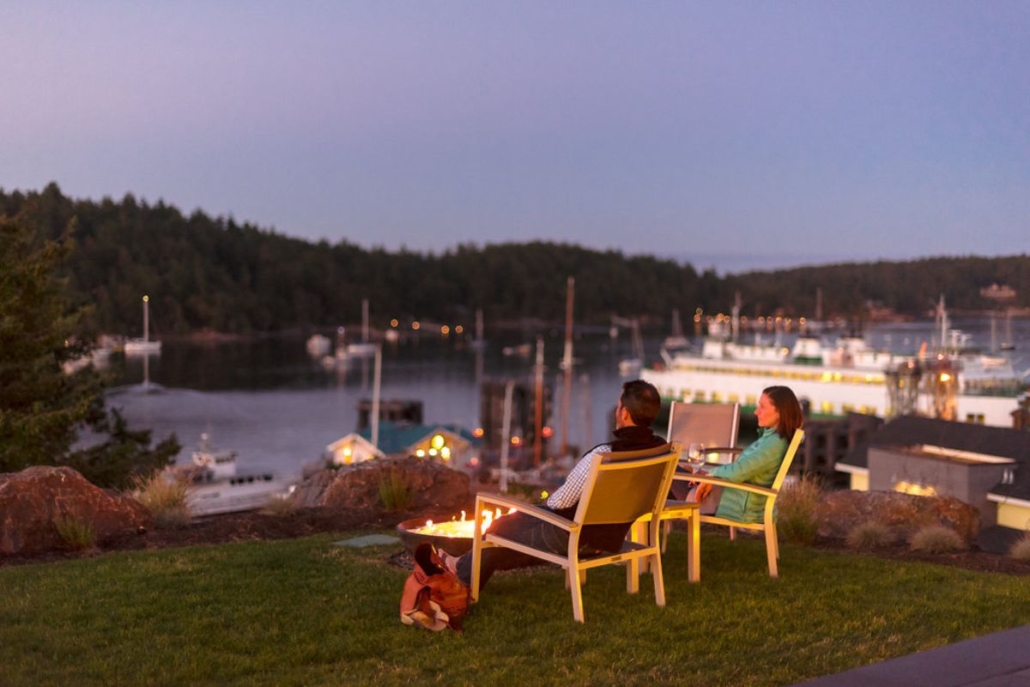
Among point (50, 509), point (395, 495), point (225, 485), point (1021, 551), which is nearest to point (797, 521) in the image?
point (1021, 551)

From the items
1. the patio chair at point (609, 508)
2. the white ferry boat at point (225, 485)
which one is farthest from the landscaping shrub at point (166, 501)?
the white ferry boat at point (225, 485)

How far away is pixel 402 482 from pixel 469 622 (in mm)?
3306

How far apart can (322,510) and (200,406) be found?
28138 millimetres

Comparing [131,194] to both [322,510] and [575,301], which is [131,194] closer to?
[575,301]

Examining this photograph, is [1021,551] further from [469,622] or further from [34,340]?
[34,340]

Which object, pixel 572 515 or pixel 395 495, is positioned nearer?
pixel 572 515

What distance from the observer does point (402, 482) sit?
24.2 feet

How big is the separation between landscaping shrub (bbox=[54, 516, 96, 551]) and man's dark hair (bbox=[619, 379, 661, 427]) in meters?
3.21

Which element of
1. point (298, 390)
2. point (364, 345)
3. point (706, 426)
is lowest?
point (298, 390)

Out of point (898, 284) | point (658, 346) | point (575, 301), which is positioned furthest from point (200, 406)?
point (575, 301)

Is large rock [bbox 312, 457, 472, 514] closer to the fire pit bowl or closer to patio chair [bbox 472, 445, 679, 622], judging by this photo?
the fire pit bowl

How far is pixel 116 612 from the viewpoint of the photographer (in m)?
4.25

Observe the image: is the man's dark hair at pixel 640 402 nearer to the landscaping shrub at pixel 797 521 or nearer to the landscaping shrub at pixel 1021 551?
the landscaping shrub at pixel 797 521

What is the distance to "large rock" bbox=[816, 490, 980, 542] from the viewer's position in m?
7.06
